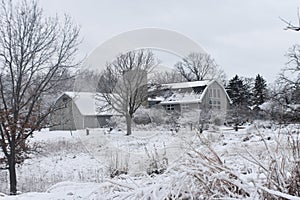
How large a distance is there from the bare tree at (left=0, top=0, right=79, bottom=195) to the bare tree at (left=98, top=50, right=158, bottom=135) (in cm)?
453

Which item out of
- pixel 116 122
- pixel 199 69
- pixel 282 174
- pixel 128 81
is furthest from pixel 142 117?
pixel 282 174

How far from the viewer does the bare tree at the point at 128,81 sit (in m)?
13.1

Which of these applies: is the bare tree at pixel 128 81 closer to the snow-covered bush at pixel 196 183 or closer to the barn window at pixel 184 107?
the barn window at pixel 184 107

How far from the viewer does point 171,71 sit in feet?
50.8

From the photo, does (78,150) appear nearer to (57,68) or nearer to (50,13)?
(57,68)

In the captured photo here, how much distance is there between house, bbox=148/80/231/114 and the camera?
49.2 feet

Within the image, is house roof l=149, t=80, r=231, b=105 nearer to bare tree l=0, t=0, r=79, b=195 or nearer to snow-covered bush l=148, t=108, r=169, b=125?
snow-covered bush l=148, t=108, r=169, b=125

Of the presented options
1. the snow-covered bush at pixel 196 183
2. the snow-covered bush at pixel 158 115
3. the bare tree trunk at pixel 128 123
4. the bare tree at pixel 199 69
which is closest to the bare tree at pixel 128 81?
the bare tree trunk at pixel 128 123

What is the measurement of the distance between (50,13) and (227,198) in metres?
7.89

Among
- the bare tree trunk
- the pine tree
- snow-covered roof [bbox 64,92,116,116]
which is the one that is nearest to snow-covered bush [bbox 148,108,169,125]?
the bare tree trunk

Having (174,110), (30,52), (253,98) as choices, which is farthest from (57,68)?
(253,98)

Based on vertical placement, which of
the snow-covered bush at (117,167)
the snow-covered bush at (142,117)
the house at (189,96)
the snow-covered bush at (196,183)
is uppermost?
the house at (189,96)

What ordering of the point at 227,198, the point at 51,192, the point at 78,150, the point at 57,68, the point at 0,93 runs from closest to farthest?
the point at 227,198 → the point at 51,192 → the point at 0,93 → the point at 57,68 → the point at 78,150

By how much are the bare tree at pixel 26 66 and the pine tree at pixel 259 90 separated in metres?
16.9
